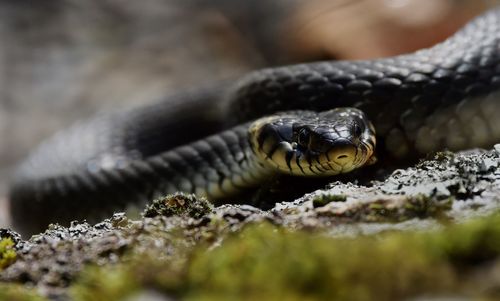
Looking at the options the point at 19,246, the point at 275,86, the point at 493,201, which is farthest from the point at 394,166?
the point at 19,246

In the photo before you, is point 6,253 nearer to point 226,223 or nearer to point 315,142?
point 226,223

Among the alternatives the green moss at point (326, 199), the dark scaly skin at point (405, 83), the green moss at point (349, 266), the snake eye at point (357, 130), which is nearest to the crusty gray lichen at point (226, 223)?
the green moss at point (326, 199)

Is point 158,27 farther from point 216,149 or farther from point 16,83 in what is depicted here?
point 216,149

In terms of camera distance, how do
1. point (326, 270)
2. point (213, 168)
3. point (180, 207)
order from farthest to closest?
point (213, 168), point (180, 207), point (326, 270)

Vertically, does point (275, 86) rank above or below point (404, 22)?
below

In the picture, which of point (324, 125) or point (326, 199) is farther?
point (324, 125)

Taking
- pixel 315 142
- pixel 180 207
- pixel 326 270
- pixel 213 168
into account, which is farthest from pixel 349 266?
pixel 213 168

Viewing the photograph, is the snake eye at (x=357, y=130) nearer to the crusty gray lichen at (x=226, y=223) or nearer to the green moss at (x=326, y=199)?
the crusty gray lichen at (x=226, y=223)

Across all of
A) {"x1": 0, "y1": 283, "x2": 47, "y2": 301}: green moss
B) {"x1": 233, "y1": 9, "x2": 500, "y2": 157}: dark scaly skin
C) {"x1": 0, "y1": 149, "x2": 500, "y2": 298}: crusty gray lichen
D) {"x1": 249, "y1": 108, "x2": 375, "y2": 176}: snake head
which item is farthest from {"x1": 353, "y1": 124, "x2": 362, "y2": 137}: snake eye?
{"x1": 0, "y1": 283, "x2": 47, "y2": 301}: green moss
